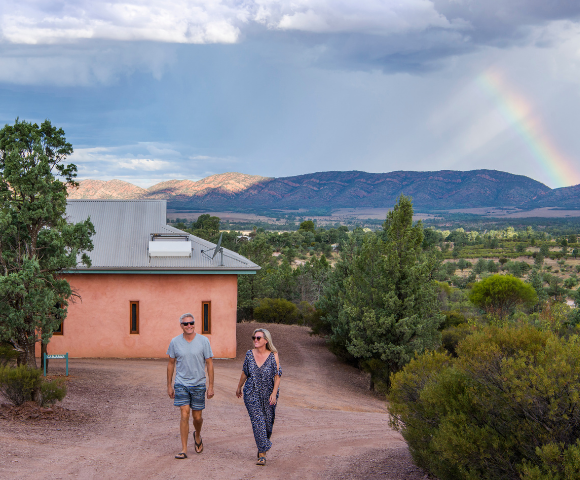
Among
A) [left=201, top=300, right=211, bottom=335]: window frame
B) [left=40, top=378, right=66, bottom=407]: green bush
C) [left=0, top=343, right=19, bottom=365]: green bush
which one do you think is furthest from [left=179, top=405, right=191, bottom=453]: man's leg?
[left=201, top=300, right=211, bottom=335]: window frame

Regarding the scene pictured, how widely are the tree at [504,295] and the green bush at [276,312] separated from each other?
15.1 metres

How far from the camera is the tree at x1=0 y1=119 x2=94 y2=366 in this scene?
31.3 ft

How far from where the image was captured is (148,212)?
61.0 feet

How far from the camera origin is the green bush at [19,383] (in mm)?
8016

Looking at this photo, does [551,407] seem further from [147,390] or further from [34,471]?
[147,390]

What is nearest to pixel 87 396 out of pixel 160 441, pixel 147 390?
pixel 147 390

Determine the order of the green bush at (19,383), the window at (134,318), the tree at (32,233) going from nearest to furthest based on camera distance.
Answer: the green bush at (19,383) → the tree at (32,233) → the window at (134,318)

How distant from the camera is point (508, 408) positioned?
481 centimetres

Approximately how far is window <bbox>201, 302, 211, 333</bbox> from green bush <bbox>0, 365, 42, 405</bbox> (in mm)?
7961

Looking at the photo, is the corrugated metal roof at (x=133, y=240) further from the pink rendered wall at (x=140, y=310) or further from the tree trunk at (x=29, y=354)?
the tree trunk at (x=29, y=354)

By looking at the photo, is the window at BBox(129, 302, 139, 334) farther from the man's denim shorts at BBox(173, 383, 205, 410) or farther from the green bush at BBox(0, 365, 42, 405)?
the man's denim shorts at BBox(173, 383, 205, 410)

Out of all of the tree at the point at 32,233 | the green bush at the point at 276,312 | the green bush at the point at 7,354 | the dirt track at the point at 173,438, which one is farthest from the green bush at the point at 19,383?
the green bush at the point at 276,312

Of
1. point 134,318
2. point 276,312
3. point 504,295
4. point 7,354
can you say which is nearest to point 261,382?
point 7,354

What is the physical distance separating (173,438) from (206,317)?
8.65 meters
